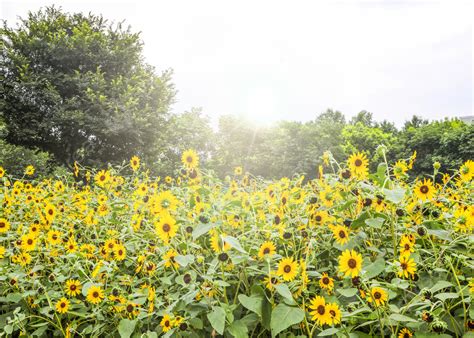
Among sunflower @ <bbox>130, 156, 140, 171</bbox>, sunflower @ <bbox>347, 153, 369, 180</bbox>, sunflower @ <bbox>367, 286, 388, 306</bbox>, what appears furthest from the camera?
sunflower @ <bbox>130, 156, 140, 171</bbox>

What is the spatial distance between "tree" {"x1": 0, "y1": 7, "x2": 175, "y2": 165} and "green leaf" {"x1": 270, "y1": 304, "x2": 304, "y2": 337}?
15807 millimetres

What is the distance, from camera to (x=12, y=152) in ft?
40.7

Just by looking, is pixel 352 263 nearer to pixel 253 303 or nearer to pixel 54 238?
pixel 253 303

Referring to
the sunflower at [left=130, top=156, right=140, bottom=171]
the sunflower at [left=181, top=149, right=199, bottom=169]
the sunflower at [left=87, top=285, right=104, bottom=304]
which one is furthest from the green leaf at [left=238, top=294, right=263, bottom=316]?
the sunflower at [left=130, top=156, right=140, bottom=171]

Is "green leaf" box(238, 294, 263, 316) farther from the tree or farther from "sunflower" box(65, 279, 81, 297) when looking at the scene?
the tree

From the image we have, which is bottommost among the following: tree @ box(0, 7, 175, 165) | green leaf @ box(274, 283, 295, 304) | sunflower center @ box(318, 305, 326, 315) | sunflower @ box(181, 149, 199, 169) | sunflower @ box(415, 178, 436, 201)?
sunflower center @ box(318, 305, 326, 315)

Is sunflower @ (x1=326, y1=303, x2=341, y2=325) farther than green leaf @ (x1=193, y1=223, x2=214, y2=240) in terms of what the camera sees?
No

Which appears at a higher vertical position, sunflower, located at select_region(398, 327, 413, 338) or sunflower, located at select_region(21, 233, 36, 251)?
sunflower, located at select_region(21, 233, 36, 251)

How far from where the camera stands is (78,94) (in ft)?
56.5

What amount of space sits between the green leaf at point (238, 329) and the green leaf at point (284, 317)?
0.44ft

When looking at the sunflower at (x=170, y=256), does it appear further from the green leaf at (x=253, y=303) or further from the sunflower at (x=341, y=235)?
the sunflower at (x=341, y=235)

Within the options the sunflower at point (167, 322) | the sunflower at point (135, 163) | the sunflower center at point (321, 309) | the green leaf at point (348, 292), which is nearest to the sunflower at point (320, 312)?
the sunflower center at point (321, 309)

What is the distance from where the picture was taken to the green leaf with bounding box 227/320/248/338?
149cm

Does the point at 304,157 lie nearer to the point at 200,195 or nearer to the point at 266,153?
the point at 266,153
